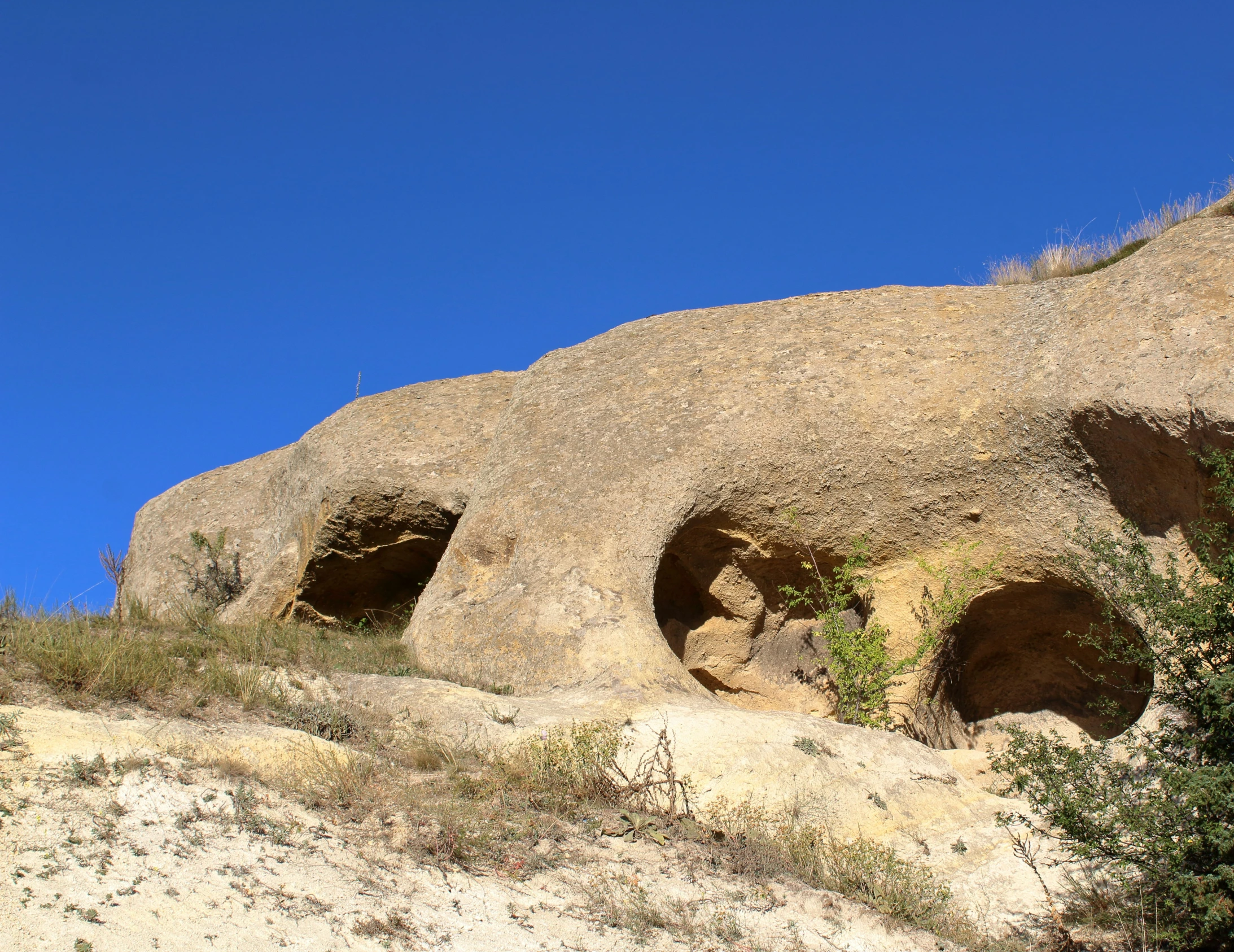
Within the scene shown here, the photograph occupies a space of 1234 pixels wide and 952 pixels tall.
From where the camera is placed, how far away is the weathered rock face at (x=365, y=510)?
31.6ft

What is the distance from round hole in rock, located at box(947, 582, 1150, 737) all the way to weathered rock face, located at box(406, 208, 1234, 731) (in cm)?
2

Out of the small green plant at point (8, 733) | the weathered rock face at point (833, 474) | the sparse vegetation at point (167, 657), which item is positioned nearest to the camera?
the small green plant at point (8, 733)

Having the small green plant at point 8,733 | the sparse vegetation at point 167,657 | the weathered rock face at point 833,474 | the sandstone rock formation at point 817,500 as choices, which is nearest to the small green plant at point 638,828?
the sandstone rock formation at point 817,500

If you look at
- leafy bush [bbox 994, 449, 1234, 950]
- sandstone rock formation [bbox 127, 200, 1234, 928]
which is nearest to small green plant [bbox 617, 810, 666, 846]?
sandstone rock formation [bbox 127, 200, 1234, 928]

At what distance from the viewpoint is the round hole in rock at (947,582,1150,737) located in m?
7.69

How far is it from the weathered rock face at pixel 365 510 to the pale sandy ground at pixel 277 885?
4743 millimetres

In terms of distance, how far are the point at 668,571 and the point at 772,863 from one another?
12.3 ft

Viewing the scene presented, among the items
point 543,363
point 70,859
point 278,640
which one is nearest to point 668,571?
point 543,363

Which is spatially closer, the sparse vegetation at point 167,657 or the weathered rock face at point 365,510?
the sparse vegetation at point 167,657

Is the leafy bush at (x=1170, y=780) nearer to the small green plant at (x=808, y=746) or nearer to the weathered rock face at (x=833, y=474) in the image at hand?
the small green plant at (x=808, y=746)

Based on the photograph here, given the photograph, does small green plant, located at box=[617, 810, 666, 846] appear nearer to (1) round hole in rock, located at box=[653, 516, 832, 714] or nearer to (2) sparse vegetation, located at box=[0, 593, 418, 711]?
(2) sparse vegetation, located at box=[0, 593, 418, 711]

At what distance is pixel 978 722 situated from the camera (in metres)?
8.36

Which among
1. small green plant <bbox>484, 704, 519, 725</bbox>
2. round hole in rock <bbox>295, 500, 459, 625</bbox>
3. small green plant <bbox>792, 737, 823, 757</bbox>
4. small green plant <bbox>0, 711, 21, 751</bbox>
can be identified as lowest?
small green plant <bbox>792, 737, 823, 757</bbox>

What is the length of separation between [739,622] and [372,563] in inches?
149
